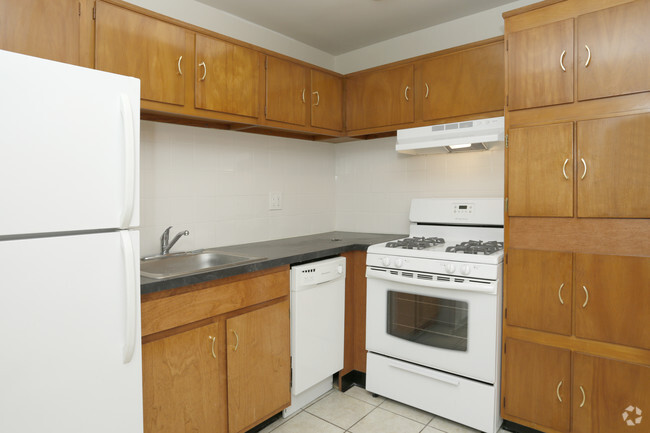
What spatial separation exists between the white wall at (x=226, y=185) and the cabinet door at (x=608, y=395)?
6.70ft

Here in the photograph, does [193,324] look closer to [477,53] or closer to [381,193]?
[381,193]

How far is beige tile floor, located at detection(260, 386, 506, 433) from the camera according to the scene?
2.17 meters

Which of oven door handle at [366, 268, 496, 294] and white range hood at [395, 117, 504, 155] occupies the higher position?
white range hood at [395, 117, 504, 155]

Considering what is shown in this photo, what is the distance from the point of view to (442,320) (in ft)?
7.21

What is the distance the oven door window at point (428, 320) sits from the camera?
84.5 inches

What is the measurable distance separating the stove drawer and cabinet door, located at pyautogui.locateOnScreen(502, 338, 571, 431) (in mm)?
102

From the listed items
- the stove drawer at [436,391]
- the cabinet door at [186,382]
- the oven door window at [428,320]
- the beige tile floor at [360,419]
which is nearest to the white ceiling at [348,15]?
the oven door window at [428,320]

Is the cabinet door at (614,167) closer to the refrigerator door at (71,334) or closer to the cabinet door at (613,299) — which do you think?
the cabinet door at (613,299)

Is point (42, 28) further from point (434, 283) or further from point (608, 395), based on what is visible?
point (608, 395)

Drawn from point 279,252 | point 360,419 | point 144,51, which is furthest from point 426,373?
point 144,51

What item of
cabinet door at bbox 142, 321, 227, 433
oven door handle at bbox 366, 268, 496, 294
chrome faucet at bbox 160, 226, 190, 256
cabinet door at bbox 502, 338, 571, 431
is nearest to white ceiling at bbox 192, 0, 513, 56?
chrome faucet at bbox 160, 226, 190, 256

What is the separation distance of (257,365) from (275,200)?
1.30 metres

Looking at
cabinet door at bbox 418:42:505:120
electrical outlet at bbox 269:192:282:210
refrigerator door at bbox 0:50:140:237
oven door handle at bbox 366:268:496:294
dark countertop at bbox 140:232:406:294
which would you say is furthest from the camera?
electrical outlet at bbox 269:192:282:210

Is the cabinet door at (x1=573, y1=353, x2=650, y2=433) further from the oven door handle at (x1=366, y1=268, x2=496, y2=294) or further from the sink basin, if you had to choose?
the sink basin
